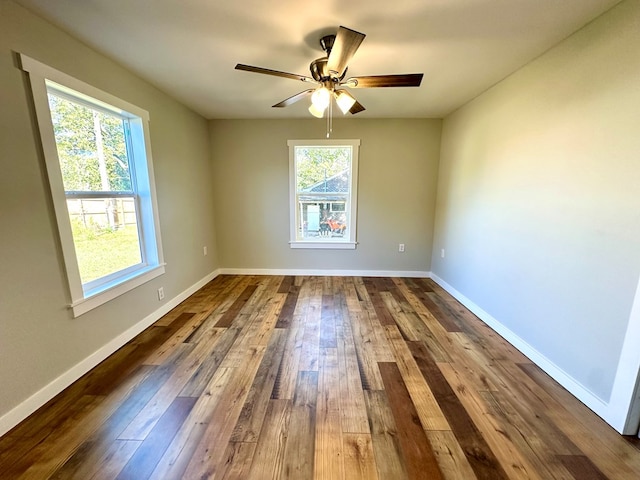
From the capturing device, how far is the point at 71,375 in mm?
1780

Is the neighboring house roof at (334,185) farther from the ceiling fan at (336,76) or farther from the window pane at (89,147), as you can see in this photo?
the window pane at (89,147)

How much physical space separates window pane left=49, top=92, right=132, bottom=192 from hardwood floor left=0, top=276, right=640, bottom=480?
1428 millimetres

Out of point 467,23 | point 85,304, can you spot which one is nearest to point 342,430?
point 85,304

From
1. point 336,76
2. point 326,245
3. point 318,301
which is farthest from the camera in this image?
point 326,245

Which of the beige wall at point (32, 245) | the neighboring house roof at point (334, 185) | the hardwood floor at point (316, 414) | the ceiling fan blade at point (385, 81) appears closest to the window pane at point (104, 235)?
the beige wall at point (32, 245)

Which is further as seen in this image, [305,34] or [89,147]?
[89,147]

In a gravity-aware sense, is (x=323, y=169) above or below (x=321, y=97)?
below

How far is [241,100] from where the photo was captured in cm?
298

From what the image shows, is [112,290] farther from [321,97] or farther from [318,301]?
[321,97]

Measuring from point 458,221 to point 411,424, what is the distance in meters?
2.52

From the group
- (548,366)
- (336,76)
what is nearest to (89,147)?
(336,76)

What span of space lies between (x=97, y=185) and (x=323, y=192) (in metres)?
2.69

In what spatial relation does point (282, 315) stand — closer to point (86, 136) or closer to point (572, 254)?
point (86, 136)

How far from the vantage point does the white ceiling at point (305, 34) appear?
1.49 metres
